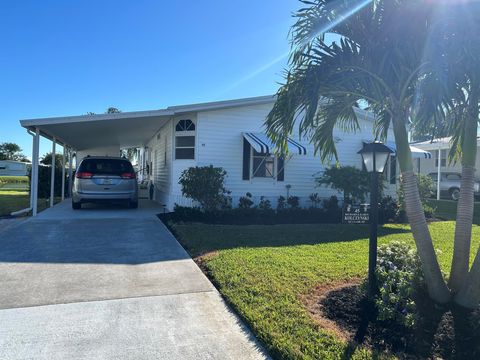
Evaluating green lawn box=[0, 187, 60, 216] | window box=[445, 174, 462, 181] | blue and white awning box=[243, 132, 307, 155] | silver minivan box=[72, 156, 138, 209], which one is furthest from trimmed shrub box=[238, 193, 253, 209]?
window box=[445, 174, 462, 181]

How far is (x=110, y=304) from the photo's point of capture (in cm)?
420

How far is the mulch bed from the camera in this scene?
3.35 metres

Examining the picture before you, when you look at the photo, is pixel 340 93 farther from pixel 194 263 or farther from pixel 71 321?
pixel 71 321

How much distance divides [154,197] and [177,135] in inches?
230

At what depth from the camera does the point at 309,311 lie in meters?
4.05

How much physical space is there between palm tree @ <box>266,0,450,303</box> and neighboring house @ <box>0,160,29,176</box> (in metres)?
61.0

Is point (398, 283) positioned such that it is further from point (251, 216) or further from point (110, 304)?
point (251, 216)

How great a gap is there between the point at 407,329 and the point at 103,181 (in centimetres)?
1004

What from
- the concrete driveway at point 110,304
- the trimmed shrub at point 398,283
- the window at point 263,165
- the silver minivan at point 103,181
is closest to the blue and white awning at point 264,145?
the window at point 263,165

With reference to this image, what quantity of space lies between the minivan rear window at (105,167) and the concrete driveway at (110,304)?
447 cm

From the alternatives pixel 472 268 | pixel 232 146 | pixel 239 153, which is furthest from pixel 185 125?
pixel 472 268

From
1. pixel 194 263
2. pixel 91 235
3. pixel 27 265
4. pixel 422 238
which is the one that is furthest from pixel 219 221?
pixel 422 238

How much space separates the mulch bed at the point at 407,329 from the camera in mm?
3346

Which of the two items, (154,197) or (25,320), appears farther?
(154,197)
